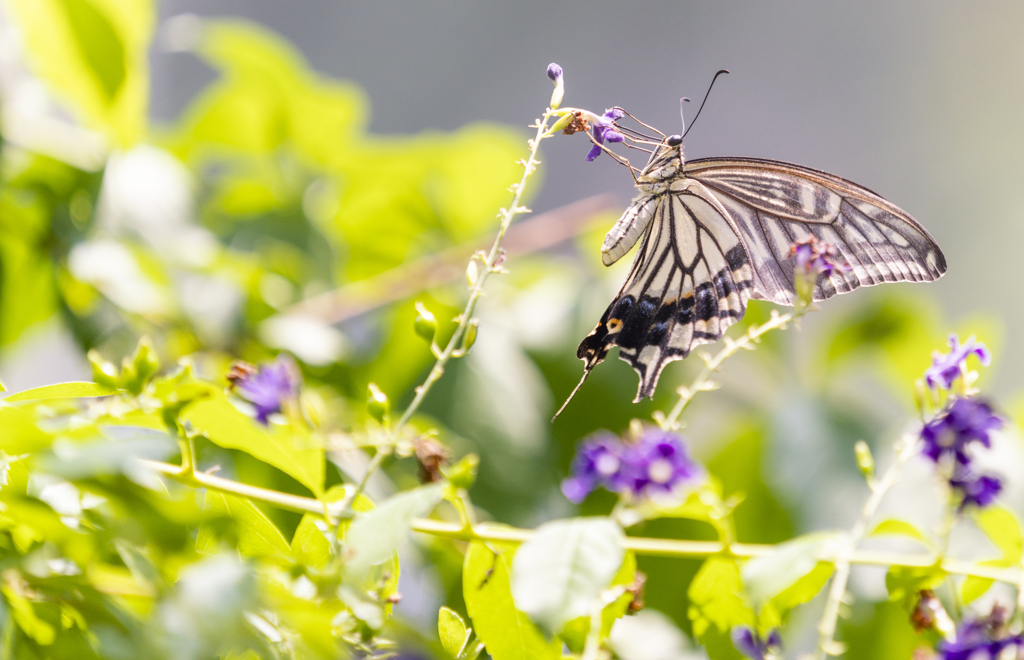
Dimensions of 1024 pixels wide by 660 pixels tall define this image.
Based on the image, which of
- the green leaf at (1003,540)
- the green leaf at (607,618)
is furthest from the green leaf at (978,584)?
the green leaf at (607,618)

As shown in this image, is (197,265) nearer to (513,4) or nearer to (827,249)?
(827,249)

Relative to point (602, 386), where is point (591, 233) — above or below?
above

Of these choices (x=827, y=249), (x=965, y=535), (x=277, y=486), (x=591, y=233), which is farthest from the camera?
(x=591, y=233)

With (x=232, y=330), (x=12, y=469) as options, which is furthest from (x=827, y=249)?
(x=232, y=330)

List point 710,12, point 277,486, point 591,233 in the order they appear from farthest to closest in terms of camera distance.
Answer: point 710,12, point 591,233, point 277,486

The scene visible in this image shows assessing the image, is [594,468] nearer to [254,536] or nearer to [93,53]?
[254,536]

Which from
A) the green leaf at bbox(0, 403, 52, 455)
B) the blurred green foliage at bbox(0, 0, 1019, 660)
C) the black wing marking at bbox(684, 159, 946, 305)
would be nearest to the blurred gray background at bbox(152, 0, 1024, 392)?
the blurred green foliage at bbox(0, 0, 1019, 660)

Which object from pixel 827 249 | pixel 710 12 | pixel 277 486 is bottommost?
pixel 277 486

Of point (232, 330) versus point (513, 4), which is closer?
point (232, 330)
